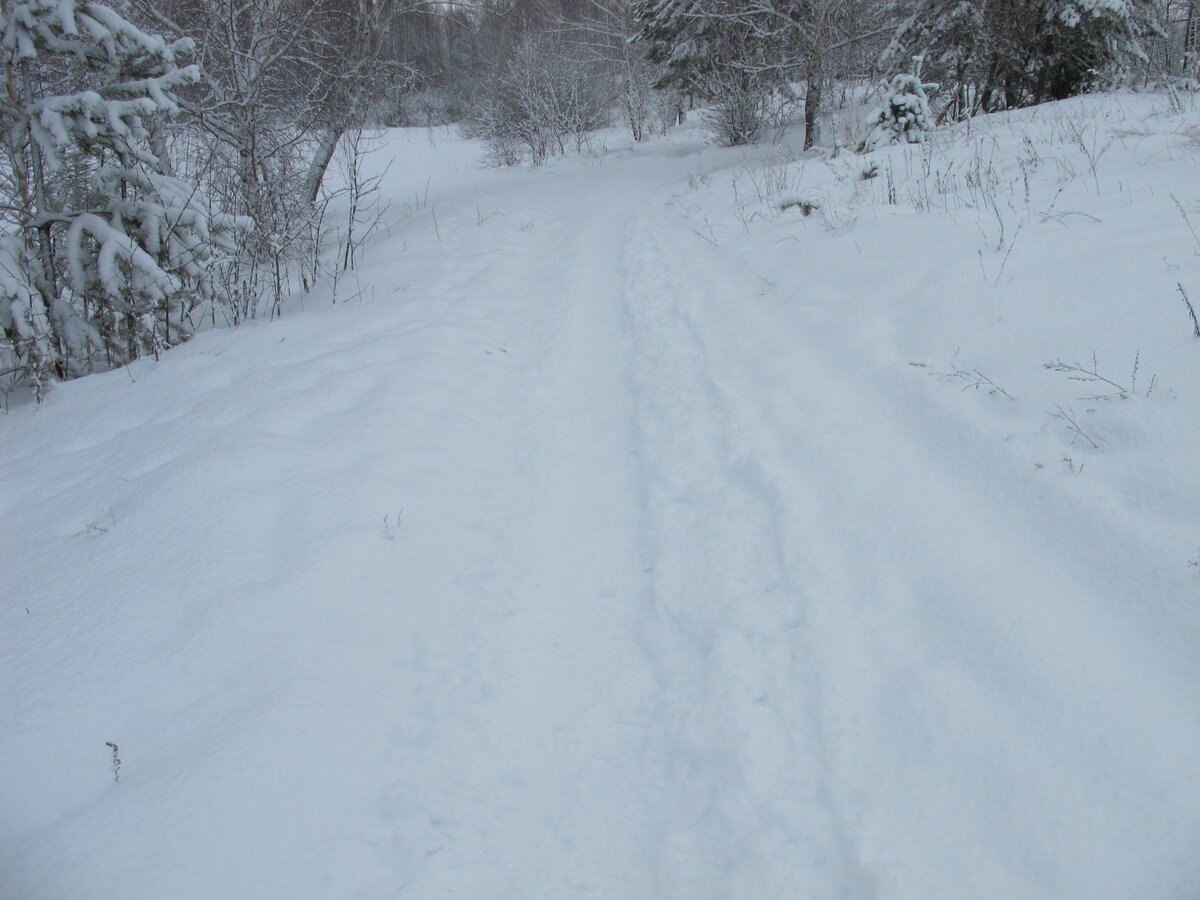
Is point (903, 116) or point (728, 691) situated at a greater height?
point (903, 116)

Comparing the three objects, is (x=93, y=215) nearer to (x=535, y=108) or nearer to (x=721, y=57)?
(x=721, y=57)

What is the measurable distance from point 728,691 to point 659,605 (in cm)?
51

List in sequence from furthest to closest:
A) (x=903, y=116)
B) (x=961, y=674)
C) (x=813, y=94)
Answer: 1. (x=813, y=94)
2. (x=903, y=116)
3. (x=961, y=674)

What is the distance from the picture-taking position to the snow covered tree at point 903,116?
336 inches

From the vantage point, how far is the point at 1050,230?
416 cm

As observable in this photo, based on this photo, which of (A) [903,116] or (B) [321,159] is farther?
(B) [321,159]

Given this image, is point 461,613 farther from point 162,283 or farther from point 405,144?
point 405,144

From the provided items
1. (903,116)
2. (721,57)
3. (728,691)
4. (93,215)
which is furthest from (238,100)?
(721,57)

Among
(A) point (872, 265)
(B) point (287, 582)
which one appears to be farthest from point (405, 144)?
(B) point (287, 582)

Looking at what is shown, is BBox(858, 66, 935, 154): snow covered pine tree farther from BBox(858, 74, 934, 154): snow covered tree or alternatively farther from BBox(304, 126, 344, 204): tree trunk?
BBox(304, 126, 344, 204): tree trunk

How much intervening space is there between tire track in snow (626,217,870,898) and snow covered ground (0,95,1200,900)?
0.04 ft

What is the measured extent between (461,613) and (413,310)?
364 centimetres

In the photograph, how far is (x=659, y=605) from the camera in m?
2.53

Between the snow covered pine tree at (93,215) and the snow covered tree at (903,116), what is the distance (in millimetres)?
8016
